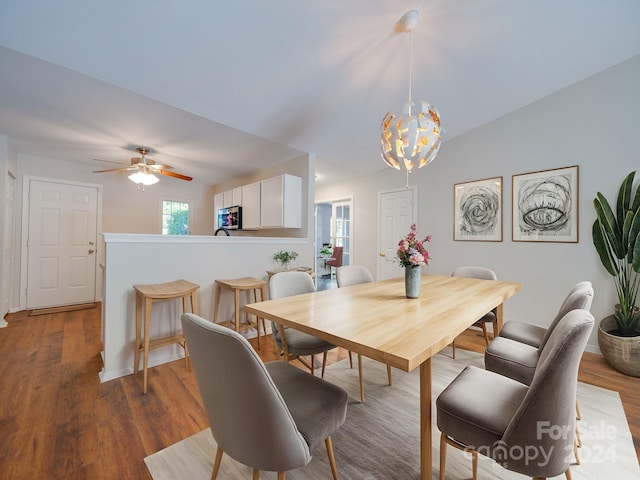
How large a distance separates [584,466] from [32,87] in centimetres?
447

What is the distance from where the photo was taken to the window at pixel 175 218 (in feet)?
17.6

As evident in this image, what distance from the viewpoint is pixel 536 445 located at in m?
0.86

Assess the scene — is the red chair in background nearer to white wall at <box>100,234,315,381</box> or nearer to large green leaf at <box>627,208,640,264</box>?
white wall at <box>100,234,315,381</box>

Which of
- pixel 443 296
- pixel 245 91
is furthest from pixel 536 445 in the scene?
pixel 245 91

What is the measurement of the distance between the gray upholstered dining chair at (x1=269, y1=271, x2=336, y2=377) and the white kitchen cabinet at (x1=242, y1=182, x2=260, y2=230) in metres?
2.28

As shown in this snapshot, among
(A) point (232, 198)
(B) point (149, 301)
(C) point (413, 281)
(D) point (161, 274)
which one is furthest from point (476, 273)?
(A) point (232, 198)

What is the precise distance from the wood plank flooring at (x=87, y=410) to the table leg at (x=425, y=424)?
1323 millimetres

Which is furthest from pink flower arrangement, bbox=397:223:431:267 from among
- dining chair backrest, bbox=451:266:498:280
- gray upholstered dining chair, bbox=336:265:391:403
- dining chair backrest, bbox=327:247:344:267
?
dining chair backrest, bbox=327:247:344:267

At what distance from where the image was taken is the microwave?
14.6 feet

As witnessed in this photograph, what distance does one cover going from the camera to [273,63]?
2.14m

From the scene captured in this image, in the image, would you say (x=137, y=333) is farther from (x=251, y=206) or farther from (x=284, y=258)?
(x=251, y=206)

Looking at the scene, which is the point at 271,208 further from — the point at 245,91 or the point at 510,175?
the point at 510,175

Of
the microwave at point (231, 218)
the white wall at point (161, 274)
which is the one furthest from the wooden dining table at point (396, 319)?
the microwave at point (231, 218)

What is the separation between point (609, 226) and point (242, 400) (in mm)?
3455
